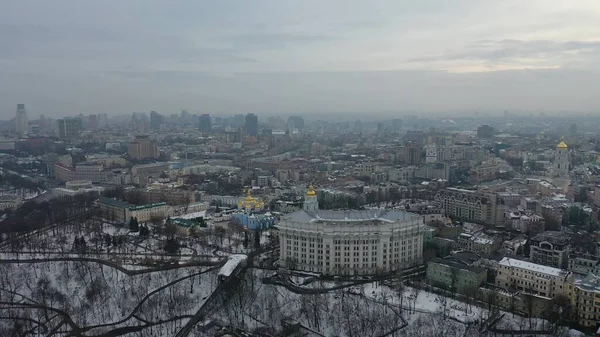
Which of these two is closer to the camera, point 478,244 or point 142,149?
point 478,244

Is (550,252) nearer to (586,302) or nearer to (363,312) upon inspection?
(586,302)

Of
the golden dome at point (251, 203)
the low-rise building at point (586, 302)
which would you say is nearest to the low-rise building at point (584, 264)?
the low-rise building at point (586, 302)

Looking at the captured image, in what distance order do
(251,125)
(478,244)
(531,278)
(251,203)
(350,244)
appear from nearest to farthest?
(531,278) → (350,244) → (478,244) → (251,203) → (251,125)

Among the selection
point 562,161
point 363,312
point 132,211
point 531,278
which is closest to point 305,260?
point 363,312

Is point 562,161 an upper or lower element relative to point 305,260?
upper

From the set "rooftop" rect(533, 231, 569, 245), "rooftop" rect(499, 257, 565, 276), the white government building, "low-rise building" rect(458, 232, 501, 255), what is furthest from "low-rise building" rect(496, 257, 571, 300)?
the white government building

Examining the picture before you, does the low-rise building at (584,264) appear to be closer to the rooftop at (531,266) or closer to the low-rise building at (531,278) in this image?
the low-rise building at (531,278)

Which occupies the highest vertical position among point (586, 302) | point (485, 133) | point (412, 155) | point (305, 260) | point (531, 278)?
point (485, 133)

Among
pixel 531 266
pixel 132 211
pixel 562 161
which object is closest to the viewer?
pixel 531 266

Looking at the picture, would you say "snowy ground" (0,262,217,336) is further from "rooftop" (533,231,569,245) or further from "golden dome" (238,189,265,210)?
"rooftop" (533,231,569,245)
